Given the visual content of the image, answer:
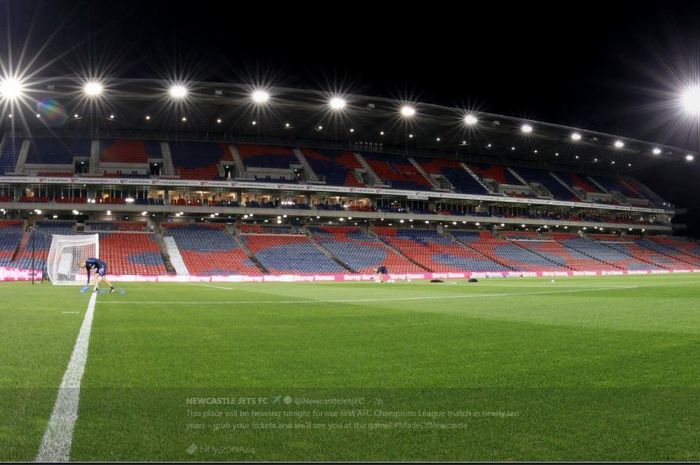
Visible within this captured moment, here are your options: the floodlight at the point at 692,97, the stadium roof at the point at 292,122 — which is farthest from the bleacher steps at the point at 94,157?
the floodlight at the point at 692,97

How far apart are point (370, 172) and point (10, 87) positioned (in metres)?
38.6

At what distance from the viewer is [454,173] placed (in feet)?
236

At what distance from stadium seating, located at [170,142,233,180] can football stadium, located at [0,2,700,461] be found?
1.05 ft

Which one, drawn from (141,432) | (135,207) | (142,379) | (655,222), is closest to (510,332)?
(142,379)

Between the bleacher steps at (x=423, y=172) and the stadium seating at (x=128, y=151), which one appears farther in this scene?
the bleacher steps at (x=423, y=172)

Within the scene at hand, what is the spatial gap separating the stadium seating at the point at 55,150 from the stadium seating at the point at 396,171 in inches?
1337

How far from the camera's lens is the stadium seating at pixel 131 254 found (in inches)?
1772

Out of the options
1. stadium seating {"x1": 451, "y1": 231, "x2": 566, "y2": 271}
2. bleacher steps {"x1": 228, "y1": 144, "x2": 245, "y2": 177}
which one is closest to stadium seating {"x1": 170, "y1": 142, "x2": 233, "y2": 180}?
bleacher steps {"x1": 228, "y1": 144, "x2": 245, "y2": 177}

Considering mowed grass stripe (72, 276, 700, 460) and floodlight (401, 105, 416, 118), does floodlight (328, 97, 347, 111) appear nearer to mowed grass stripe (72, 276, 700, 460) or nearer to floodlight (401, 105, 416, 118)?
floodlight (401, 105, 416, 118)

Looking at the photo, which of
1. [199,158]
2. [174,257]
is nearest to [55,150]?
[199,158]

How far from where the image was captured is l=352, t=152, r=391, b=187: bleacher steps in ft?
211

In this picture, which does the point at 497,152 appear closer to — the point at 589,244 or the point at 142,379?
the point at 589,244

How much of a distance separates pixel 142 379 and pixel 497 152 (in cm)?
7669

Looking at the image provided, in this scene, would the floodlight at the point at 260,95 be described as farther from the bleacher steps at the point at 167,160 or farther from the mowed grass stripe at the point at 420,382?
the mowed grass stripe at the point at 420,382
